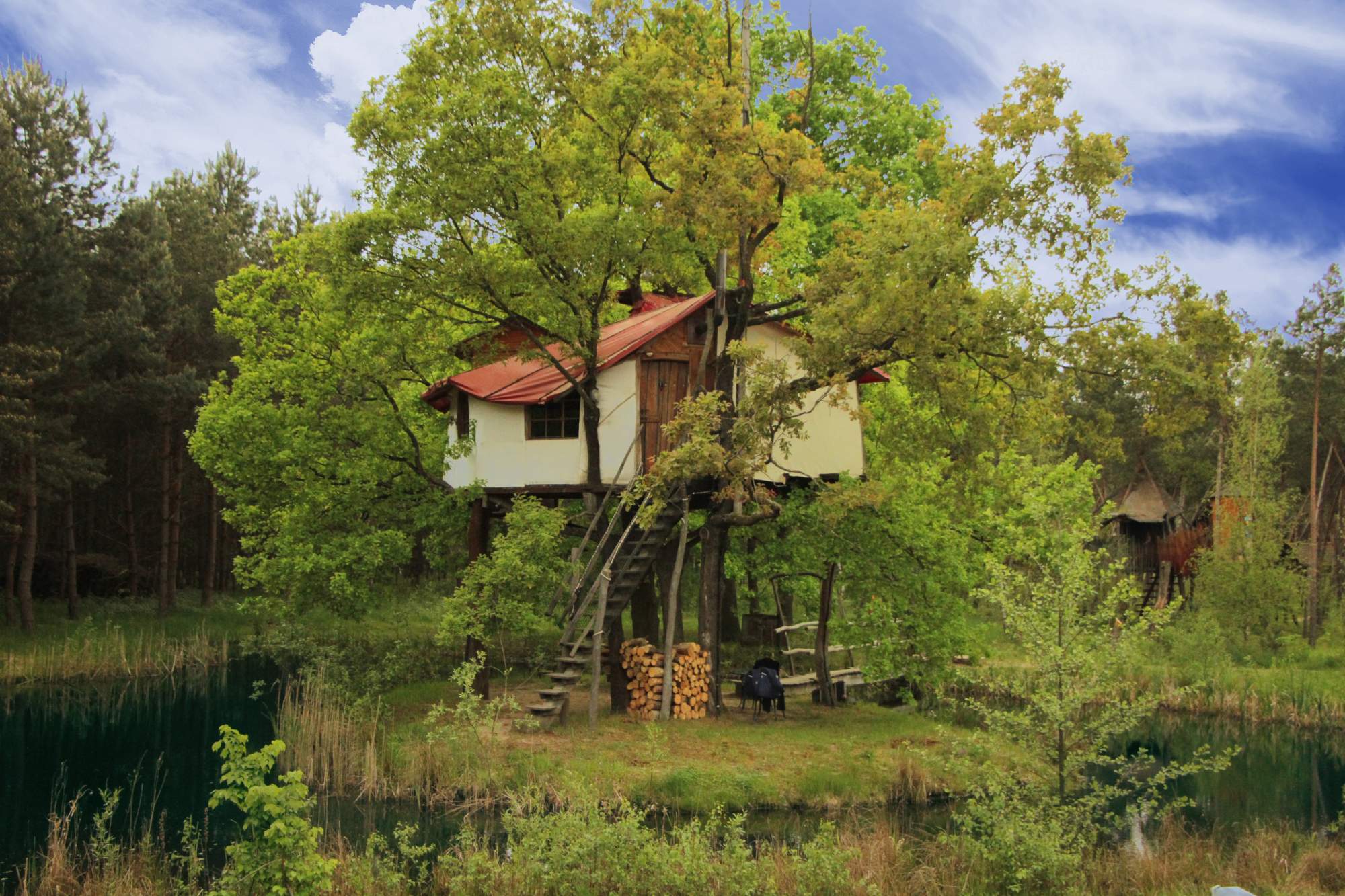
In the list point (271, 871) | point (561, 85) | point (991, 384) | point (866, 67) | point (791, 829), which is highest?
point (866, 67)

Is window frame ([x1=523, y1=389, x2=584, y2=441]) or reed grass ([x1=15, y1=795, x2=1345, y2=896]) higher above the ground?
window frame ([x1=523, y1=389, x2=584, y2=441])

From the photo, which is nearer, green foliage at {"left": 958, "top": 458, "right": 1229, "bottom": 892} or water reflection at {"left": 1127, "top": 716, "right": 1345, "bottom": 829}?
green foliage at {"left": 958, "top": 458, "right": 1229, "bottom": 892}

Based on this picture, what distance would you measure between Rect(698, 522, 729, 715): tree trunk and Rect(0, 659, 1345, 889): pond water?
603 cm

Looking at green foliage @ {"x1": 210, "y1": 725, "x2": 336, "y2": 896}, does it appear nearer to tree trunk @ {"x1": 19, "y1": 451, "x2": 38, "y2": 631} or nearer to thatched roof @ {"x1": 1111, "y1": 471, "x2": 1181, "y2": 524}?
tree trunk @ {"x1": 19, "y1": 451, "x2": 38, "y2": 631}

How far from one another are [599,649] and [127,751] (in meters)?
9.18

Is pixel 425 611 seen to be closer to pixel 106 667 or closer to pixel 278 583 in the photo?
pixel 106 667

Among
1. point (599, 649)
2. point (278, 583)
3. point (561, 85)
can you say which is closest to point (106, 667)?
point (278, 583)

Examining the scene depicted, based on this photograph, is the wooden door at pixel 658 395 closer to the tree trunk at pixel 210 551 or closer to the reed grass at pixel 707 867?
the reed grass at pixel 707 867

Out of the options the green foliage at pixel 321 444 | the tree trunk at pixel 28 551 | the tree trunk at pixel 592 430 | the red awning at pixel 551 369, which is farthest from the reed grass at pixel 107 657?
the tree trunk at pixel 592 430

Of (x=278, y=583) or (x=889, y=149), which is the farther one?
(x=889, y=149)

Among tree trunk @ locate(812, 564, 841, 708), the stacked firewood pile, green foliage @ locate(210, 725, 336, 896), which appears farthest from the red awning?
green foliage @ locate(210, 725, 336, 896)

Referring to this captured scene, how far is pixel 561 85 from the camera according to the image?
1986cm

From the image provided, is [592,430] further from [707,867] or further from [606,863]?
[707,867]

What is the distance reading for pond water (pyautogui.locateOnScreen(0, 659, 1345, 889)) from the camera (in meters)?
15.3
